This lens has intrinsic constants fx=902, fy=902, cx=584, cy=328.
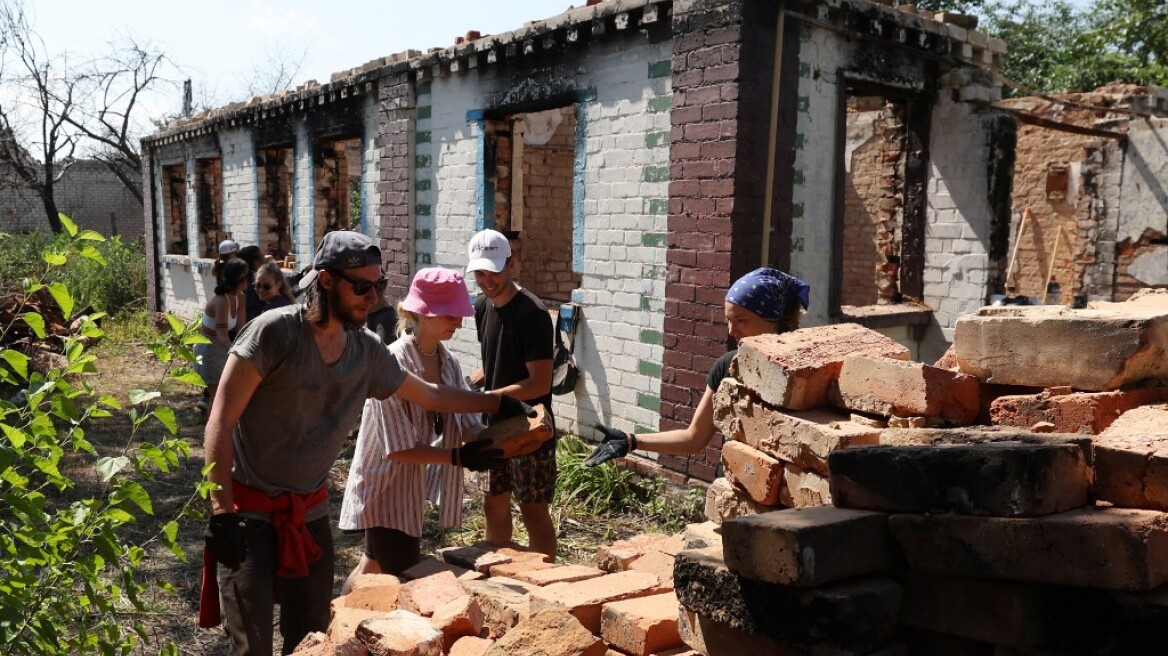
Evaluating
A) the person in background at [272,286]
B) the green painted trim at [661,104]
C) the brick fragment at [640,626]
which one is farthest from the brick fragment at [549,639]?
the person in background at [272,286]

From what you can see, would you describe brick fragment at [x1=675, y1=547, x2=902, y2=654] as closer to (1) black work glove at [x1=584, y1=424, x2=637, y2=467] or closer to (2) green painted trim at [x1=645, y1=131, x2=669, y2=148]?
(1) black work glove at [x1=584, y1=424, x2=637, y2=467]

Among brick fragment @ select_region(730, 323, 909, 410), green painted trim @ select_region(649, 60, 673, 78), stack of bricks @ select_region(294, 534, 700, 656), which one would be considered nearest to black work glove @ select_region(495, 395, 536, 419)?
stack of bricks @ select_region(294, 534, 700, 656)

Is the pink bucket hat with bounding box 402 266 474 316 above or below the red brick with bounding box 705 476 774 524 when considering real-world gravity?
above

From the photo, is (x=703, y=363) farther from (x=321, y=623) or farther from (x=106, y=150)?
(x=106, y=150)

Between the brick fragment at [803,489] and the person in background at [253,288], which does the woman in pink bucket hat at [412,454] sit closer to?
the brick fragment at [803,489]

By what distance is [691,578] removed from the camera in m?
2.46

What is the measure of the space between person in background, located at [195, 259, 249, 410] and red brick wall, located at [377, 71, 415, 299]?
1.66 metres

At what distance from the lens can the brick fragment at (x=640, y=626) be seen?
2.62 m

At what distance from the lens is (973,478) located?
2.14 metres

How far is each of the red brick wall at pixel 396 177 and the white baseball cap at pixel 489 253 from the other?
14.5 ft

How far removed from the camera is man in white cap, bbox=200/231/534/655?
2859 mm

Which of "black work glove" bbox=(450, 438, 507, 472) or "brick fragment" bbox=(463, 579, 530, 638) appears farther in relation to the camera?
"black work glove" bbox=(450, 438, 507, 472)

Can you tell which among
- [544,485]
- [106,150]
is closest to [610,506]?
[544,485]

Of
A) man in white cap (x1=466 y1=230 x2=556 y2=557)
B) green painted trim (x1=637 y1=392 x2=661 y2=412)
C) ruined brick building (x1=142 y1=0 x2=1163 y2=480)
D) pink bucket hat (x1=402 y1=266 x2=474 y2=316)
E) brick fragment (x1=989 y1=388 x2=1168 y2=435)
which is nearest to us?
brick fragment (x1=989 y1=388 x2=1168 y2=435)
